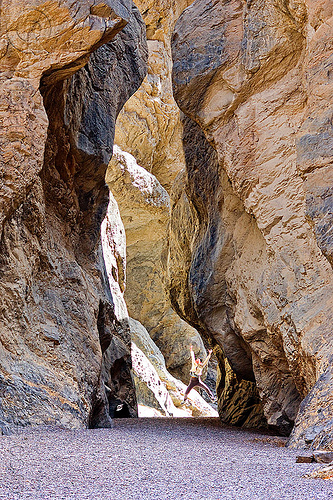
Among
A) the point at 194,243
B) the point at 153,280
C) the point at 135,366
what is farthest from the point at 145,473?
the point at 153,280

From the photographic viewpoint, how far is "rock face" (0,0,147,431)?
A: 6.40 m

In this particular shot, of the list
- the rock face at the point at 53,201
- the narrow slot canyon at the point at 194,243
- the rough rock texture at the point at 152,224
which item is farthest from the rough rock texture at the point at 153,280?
the rock face at the point at 53,201

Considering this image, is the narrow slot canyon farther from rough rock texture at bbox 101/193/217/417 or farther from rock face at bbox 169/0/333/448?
rough rock texture at bbox 101/193/217/417

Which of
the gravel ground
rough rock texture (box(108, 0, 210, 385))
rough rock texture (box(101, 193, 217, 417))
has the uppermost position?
rough rock texture (box(108, 0, 210, 385))

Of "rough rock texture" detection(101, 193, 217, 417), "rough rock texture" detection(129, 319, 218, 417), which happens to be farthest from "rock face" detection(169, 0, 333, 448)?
"rough rock texture" detection(129, 319, 218, 417)

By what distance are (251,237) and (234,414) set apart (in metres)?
4.89

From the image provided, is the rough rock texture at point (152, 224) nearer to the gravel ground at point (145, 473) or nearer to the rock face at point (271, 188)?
the rock face at point (271, 188)

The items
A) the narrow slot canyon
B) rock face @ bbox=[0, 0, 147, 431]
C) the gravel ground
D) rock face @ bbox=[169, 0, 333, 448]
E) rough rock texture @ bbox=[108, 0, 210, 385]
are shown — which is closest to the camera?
the gravel ground

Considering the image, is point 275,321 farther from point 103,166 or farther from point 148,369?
point 148,369

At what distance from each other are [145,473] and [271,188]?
5.04 meters

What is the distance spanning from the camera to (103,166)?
9.71m

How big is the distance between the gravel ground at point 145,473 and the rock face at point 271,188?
142 cm

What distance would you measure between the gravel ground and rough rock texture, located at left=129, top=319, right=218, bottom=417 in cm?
1190

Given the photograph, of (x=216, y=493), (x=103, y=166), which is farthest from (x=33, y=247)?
(x=216, y=493)
